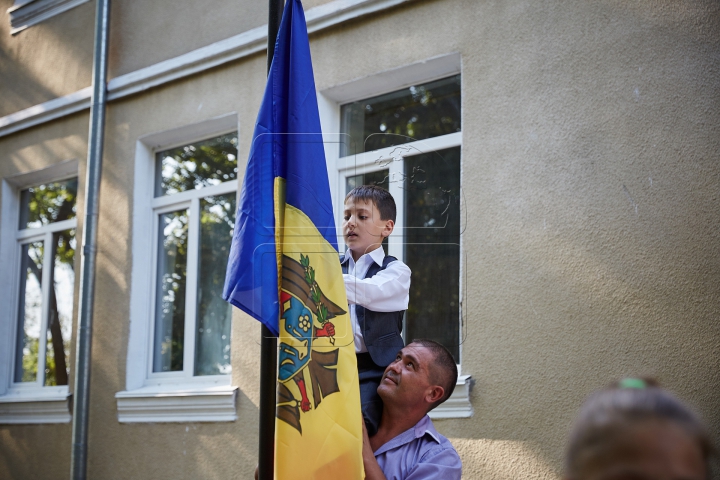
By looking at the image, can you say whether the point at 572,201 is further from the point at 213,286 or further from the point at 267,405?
the point at 213,286

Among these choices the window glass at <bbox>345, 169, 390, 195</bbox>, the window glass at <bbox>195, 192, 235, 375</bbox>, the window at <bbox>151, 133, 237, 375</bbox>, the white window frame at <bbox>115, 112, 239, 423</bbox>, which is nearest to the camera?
the window glass at <bbox>345, 169, 390, 195</bbox>

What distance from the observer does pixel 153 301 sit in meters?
6.87

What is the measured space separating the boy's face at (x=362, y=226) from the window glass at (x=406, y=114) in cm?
188

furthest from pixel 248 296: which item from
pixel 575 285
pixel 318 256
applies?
pixel 575 285

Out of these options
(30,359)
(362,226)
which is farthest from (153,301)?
(362,226)

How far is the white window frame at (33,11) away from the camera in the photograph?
25.5 ft

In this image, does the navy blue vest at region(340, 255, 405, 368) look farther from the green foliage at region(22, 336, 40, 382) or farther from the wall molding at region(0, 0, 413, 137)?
the green foliage at region(22, 336, 40, 382)

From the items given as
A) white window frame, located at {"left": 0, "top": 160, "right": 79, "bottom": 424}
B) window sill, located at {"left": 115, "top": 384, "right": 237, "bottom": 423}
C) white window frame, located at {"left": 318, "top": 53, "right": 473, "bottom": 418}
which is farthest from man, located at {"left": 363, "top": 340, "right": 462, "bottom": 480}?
white window frame, located at {"left": 0, "top": 160, "right": 79, "bottom": 424}

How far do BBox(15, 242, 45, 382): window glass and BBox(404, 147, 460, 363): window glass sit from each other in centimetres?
432

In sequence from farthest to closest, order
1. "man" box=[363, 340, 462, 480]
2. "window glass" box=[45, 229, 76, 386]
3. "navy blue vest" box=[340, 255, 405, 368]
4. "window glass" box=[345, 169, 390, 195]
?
"window glass" box=[45, 229, 76, 386] → "window glass" box=[345, 169, 390, 195] → "navy blue vest" box=[340, 255, 405, 368] → "man" box=[363, 340, 462, 480]

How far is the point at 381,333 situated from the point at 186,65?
164 inches

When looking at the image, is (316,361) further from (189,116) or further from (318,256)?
(189,116)

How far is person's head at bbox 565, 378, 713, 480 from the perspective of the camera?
3.09ft

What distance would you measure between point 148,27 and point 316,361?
16.7 feet
